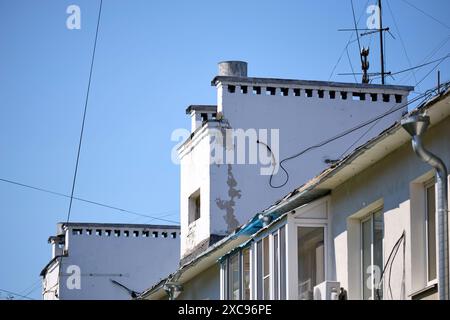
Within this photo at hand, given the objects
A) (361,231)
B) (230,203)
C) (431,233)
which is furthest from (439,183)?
(230,203)

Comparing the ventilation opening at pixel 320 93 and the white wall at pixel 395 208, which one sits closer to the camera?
the white wall at pixel 395 208

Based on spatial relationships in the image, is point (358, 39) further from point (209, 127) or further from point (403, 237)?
point (403, 237)

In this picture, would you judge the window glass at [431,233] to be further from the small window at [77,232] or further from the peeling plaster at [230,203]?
the small window at [77,232]

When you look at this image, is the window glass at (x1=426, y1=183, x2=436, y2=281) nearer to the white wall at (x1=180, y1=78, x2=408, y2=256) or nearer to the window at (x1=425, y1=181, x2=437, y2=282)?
the window at (x1=425, y1=181, x2=437, y2=282)

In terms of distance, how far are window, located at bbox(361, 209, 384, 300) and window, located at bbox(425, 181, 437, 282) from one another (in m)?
2.07

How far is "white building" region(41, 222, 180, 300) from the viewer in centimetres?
5819

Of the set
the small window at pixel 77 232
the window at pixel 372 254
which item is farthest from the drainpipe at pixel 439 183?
the small window at pixel 77 232

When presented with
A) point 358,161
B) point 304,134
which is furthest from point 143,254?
point 358,161

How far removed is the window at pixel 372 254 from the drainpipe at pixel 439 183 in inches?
176

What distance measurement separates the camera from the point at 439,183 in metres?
23.2

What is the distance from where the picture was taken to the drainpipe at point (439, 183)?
2272cm

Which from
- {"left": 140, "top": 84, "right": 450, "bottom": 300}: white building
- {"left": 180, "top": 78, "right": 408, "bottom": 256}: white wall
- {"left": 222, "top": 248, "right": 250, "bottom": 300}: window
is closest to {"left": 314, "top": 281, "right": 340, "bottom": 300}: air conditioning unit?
{"left": 140, "top": 84, "right": 450, "bottom": 300}: white building
